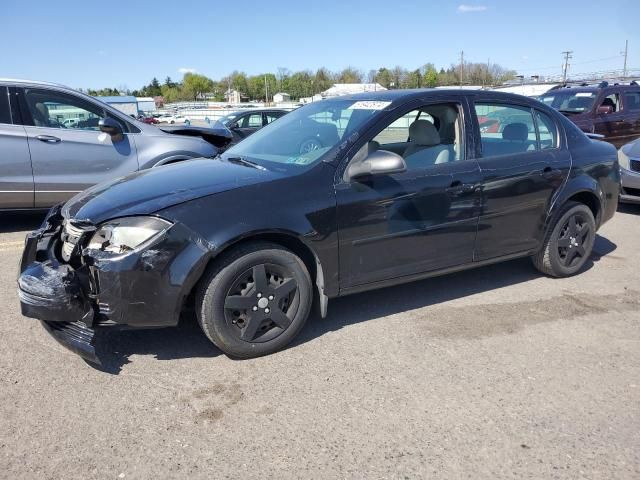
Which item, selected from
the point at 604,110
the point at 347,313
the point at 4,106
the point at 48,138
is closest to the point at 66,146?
the point at 48,138

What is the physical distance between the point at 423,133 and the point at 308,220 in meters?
1.45

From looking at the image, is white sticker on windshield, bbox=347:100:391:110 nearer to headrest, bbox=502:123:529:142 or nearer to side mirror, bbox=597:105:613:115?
headrest, bbox=502:123:529:142

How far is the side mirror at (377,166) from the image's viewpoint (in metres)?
3.39

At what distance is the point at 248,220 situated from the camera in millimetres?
3070

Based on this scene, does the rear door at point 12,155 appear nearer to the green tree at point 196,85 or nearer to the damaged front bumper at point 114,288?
the damaged front bumper at point 114,288

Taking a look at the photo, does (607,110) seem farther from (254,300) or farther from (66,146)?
(254,300)

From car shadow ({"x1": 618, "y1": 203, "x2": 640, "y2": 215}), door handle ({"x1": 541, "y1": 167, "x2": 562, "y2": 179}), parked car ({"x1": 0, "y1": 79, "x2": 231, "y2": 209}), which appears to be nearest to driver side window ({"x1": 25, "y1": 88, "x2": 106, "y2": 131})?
parked car ({"x1": 0, "y1": 79, "x2": 231, "y2": 209})

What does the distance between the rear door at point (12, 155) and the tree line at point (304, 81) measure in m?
70.9

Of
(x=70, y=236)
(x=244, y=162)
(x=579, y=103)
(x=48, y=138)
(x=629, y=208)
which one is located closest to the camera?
(x=70, y=236)

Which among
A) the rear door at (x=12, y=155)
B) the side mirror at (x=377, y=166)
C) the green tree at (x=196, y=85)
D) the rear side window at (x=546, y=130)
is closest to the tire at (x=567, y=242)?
the rear side window at (x=546, y=130)

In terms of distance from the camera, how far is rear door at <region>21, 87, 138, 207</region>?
5980mm

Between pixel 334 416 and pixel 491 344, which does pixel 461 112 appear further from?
pixel 334 416

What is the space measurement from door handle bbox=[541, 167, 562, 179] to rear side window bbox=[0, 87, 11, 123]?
18.4ft

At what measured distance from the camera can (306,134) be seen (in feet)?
13.1
